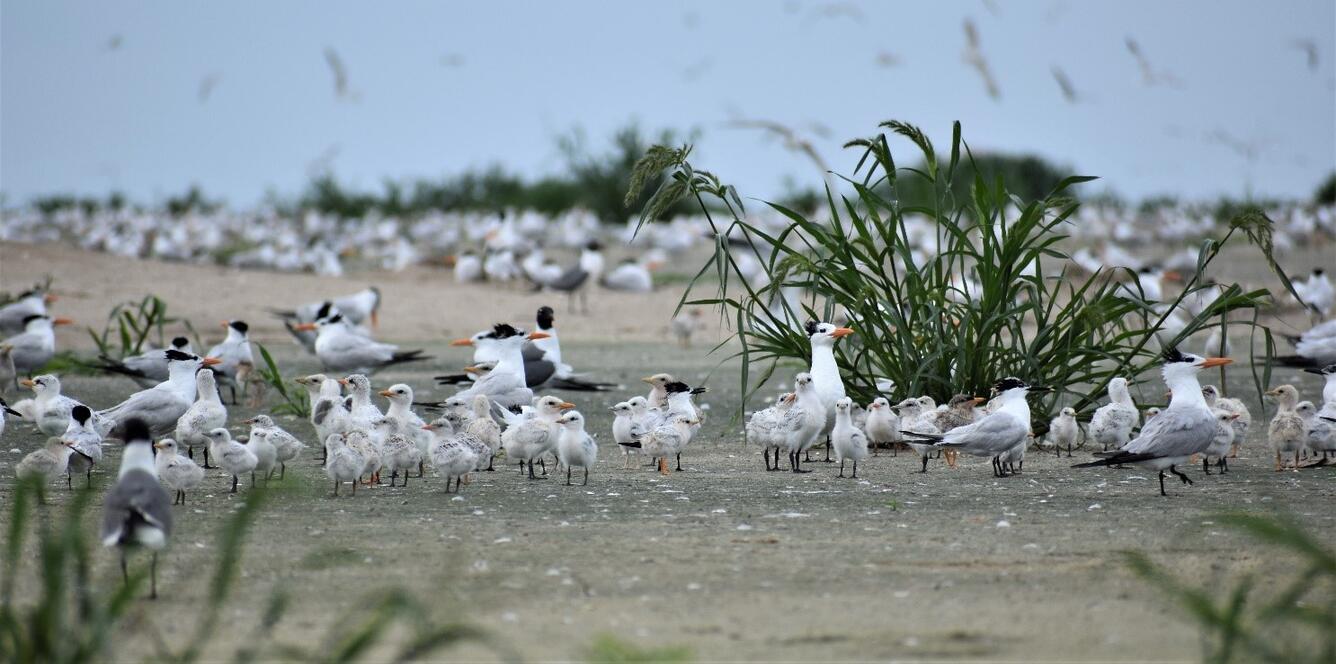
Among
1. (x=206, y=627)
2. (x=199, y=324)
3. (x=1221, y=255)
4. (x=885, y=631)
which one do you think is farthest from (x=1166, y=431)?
(x=1221, y=255)

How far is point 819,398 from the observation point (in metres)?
8.45

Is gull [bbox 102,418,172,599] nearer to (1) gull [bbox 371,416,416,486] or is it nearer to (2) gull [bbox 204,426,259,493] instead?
(2) gull [bbox 204,426,259,493]

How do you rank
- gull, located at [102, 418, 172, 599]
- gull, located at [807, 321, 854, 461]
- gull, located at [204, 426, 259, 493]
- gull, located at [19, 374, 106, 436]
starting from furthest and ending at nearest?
gull, located at [19, 374, 106, 436], gull, located at [807, 321, 854, 461], gull, located at [204, 426, 259, 493], gull, located at [102, 418, 172, 599]

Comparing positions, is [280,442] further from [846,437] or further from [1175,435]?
[1175,435]

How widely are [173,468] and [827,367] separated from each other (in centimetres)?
369

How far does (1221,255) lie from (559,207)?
1725 centimetres

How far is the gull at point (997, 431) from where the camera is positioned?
25.2 feet

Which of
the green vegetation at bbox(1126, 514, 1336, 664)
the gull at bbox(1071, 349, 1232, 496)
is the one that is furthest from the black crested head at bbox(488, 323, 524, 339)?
the green vegetation at bbox(1126, 514, 1336, 664)

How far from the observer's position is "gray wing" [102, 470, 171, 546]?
196 inches

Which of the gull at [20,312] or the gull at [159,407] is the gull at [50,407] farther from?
the gull at [20,312]

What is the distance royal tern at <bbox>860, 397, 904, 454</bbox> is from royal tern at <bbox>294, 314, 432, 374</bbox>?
5.35m

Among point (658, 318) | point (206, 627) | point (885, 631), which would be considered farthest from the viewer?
point (658, 318)

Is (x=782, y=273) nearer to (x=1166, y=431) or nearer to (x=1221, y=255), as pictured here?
(x=1166, y=431)

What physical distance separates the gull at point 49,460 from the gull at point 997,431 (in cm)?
430
